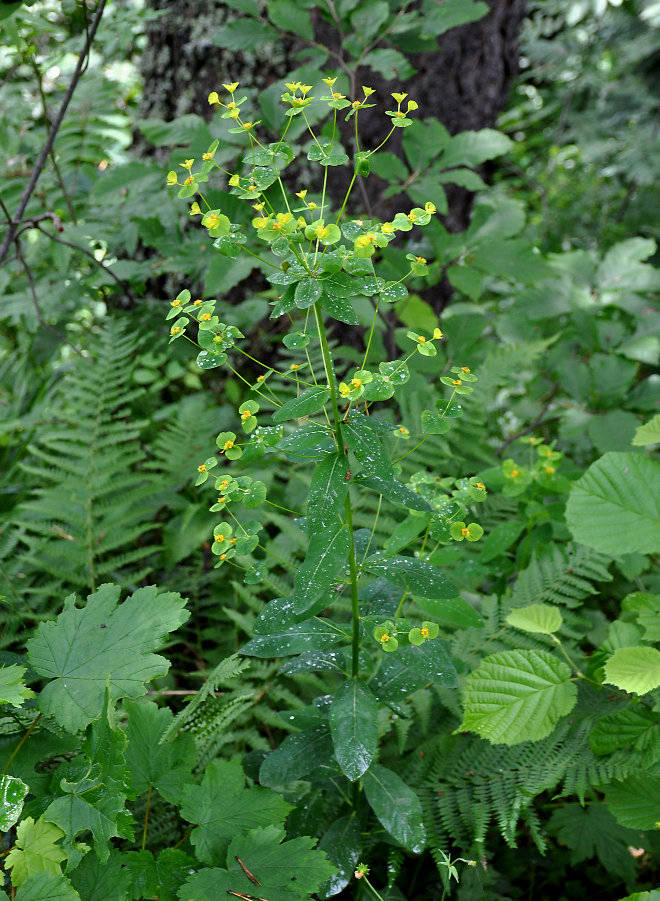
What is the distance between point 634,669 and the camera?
0.98 m

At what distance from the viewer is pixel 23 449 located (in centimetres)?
195

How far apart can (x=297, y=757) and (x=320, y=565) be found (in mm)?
313

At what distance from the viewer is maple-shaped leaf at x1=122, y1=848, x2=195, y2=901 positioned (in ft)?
2.83

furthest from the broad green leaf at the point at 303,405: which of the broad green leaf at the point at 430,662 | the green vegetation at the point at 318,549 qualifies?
the broad green leaf at the point at 430,662

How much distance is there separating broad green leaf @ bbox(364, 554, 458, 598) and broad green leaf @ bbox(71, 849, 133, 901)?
0.50 m

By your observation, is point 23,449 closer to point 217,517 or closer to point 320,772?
point 217,517

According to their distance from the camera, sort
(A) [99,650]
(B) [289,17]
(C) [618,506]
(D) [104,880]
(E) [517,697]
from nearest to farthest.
Result: (D) [104,880] < (A) [99,650] < (E) [517,697] < (C) [618,506] < (B) [289,17]

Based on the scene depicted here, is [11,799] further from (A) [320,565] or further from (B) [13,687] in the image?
(A) [320,565]

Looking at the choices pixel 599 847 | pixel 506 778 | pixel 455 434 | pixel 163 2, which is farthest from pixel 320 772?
pixel 163 2

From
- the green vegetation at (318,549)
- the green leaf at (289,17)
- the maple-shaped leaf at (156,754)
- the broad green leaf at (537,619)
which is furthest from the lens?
the green leaf at (289,17)

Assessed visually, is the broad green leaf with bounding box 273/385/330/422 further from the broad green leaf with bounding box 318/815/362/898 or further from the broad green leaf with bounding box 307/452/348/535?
the broad green leaf with bounding box 318/815/362/898

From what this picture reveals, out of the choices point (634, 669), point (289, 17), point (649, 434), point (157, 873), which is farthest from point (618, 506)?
point (289, 17)

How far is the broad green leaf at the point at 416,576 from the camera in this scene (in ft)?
2.95

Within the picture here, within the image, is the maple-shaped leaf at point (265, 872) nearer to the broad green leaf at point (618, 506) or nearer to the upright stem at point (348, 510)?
the upright stem at point (348, 510)
